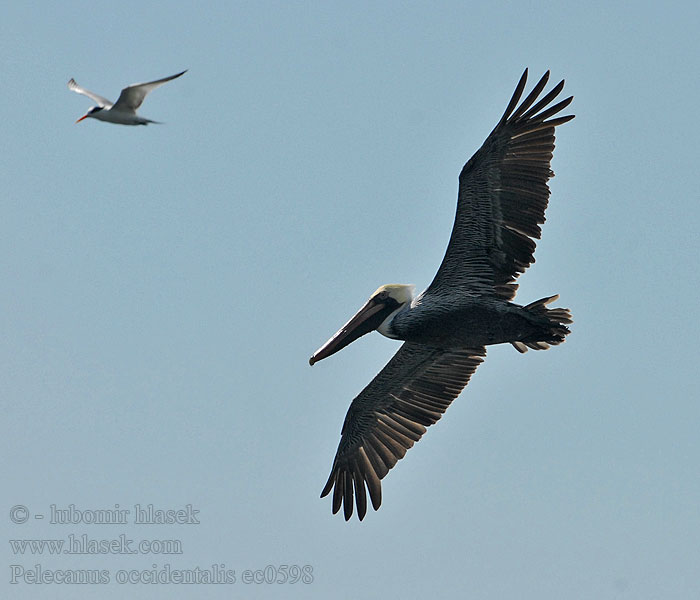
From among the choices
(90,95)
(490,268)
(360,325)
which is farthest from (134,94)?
(490,268)

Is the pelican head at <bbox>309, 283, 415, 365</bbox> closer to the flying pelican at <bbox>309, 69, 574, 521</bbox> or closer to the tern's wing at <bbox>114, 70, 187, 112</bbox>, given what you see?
the flying pelican at <bbox>309, 69, 574, 521</bbox>

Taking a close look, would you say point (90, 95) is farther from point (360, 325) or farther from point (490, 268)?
point (490, 268)

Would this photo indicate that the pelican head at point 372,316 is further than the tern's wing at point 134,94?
No

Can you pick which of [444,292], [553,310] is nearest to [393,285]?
[444,292]

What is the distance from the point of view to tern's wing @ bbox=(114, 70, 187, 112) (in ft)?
71.8

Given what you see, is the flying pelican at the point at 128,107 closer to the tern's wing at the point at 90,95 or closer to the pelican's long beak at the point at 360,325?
the tern's wing at the point at 90,95

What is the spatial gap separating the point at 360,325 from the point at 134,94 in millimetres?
8446

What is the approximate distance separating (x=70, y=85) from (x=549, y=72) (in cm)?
1377

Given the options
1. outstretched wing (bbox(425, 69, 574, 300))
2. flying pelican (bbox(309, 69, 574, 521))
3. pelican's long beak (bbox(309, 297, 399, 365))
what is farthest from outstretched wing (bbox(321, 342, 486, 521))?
outstretched wing (bbox(425, 69, 574, 300))

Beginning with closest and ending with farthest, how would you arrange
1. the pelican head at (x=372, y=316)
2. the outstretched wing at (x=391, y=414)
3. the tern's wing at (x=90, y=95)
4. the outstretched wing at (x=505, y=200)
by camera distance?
the outstretched wing at (x=505, y=200) → the pelican head at (x=372, y=316) → the outstretched wing at (x=391, y=414) → the tern's wing at (x=90, y=95)

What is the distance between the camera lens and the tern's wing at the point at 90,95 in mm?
23391

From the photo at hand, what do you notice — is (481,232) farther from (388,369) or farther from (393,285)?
(388,369)

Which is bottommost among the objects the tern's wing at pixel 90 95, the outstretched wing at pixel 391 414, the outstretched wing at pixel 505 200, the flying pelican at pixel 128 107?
the outstretched wing at pixel 391 414

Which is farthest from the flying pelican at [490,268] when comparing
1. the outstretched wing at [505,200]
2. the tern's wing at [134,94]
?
the tern's wing at [134,94]
